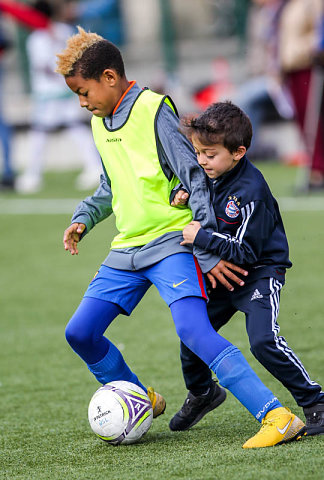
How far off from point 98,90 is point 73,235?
66 centimetres

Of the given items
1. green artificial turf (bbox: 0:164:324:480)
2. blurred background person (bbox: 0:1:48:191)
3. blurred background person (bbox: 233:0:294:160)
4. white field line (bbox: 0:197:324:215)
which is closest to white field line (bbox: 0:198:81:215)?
white field line (bbox: 0:197:324:215)

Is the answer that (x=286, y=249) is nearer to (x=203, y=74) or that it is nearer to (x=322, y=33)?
(x=322, y=33)

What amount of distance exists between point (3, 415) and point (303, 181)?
799cm

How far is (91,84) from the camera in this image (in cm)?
375

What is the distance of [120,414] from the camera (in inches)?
145

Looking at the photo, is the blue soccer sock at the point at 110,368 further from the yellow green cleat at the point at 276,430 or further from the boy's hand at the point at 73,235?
the yellow green cleat at the point at 276,430

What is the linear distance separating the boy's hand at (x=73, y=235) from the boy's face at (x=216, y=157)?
0.70 meters

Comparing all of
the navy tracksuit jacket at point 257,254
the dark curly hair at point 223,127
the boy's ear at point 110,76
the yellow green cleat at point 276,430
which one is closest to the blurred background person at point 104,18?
the boy's ear at point 110,76

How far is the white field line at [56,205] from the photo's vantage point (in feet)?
32.5

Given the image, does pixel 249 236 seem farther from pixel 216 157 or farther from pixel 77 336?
pixel 77 336

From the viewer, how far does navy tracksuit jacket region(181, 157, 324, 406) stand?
3.49m

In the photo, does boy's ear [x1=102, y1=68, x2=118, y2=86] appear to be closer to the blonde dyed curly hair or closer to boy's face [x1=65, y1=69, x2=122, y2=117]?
boy's face [x1=65, y1=69, x2=122, y2=117]

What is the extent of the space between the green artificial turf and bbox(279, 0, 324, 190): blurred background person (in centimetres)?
163

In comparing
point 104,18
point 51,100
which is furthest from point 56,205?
point 104,18
